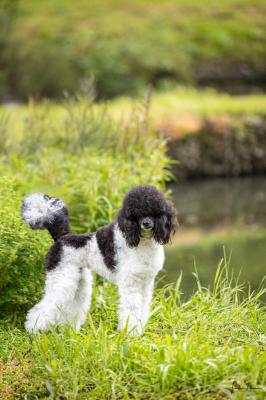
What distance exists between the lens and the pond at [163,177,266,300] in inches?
357

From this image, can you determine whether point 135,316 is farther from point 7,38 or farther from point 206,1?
point 206,1

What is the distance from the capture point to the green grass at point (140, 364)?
4.59 meters

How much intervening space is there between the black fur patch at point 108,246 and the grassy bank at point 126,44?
50.3 feet

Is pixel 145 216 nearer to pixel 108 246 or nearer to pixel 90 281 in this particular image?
pixel 108 246

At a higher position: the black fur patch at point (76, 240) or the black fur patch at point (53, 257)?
the black fur patch at point (76, 240)

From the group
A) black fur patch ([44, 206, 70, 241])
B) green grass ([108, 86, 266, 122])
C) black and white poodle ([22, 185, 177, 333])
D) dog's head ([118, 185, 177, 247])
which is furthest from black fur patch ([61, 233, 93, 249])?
green grass ([108, 86, 266, 122])

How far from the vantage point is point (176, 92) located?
2148cm

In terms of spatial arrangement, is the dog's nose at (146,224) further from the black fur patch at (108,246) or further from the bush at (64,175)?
the bush at (64,175)

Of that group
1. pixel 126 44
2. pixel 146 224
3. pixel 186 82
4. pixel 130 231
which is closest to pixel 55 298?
pixel 130 231

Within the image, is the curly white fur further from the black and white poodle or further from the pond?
the pond

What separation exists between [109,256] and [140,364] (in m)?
0.88

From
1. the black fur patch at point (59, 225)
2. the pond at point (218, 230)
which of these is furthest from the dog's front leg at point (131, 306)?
the pond at point (218, 230)

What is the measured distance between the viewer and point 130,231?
5.11m

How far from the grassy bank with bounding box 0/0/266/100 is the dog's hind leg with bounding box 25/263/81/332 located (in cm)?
1534
